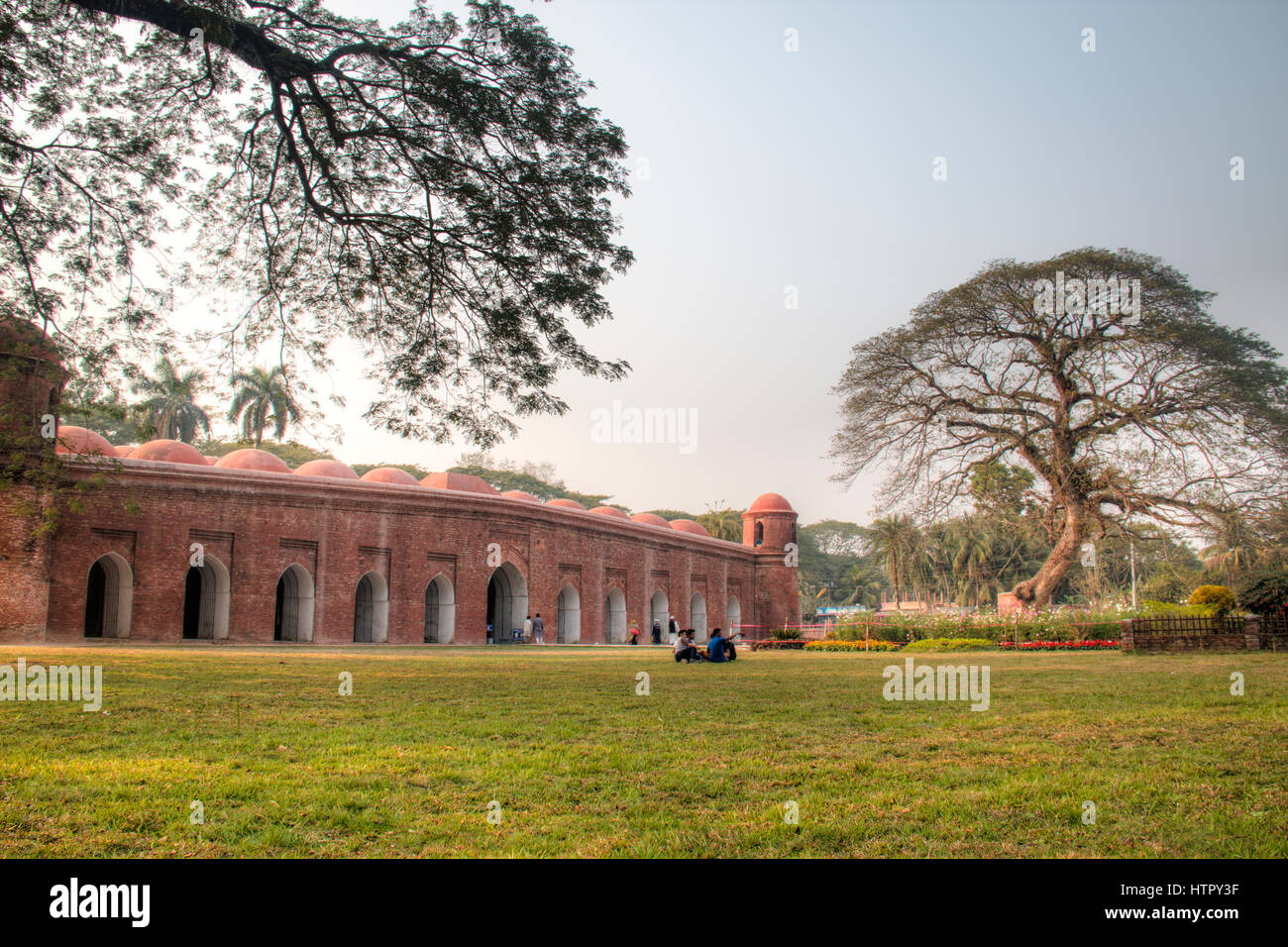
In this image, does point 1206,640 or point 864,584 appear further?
point 864,584

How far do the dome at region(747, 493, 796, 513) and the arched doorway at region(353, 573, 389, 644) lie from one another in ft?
64.4

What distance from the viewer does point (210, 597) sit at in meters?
22.4

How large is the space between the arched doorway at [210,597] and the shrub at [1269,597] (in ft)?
73.6

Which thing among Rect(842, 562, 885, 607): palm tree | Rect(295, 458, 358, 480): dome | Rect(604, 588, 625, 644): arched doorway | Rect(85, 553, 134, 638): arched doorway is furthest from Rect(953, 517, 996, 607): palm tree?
Rect(85, 553, 134, 638): arched doorway

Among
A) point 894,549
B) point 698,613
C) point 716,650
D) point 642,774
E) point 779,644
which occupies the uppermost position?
point 894,549

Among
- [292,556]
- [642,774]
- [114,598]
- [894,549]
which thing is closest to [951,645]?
[292,556]

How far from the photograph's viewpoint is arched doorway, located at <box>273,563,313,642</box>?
2331cm

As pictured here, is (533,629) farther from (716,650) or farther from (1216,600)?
(1216,600)

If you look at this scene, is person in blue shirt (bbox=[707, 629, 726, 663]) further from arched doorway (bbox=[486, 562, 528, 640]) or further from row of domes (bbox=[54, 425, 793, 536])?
row of domes (bbox=[54, 425, 793, 536])

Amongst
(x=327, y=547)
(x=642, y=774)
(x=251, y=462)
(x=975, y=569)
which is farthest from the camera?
(x=975, y=569)

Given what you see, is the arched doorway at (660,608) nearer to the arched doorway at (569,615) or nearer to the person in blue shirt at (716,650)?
the arched doorway at (569,615)

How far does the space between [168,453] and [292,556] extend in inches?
164
